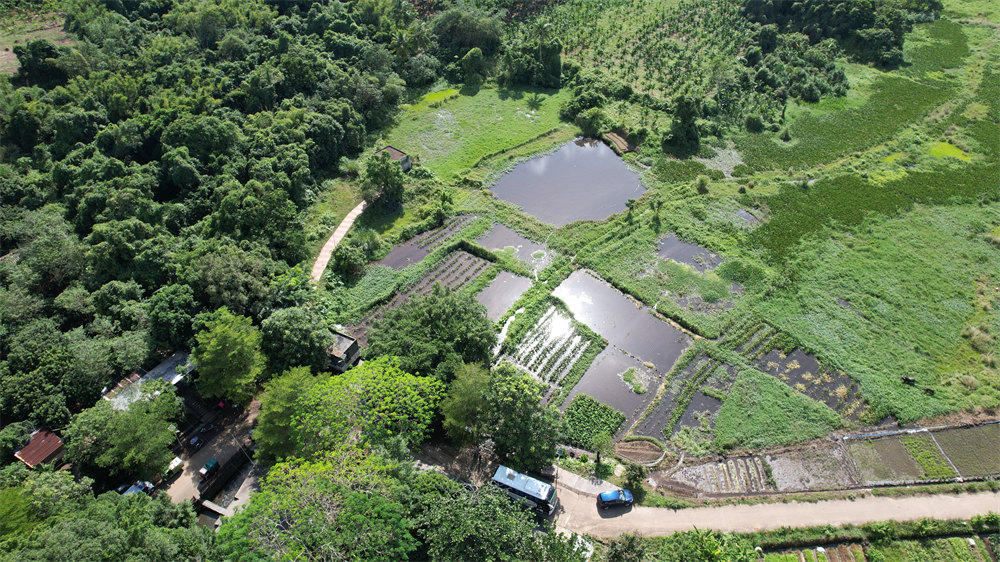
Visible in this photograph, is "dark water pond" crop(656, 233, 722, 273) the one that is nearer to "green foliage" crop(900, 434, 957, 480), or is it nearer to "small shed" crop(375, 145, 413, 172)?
"green foliage" crop(900, 434, 957, 480)

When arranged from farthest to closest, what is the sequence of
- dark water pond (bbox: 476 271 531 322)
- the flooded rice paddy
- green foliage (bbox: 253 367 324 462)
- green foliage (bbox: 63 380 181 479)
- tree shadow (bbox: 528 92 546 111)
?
tree shadow (bbox: 528 92 546 111) → the flooded rice paddy → dark water pond (bbox: 476 271 531 322) → green foliage (bbox: 253 367 324 462) → green foliage (bbox: 63 380 181 479)

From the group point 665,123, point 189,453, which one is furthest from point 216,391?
point 665,123

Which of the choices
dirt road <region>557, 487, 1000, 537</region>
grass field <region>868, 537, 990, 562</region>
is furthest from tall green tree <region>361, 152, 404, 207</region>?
grass field <region>868, 537, 990, 562</region>

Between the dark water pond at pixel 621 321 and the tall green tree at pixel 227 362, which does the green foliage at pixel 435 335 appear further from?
the dark water pond at pixel 621 321

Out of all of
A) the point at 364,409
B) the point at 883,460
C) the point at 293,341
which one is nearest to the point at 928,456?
the point at 883,460

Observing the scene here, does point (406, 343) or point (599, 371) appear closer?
point (406, 343)

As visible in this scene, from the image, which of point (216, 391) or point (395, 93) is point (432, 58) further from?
point (216, 391)

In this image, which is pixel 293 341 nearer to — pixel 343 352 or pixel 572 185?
pixel 343 352
